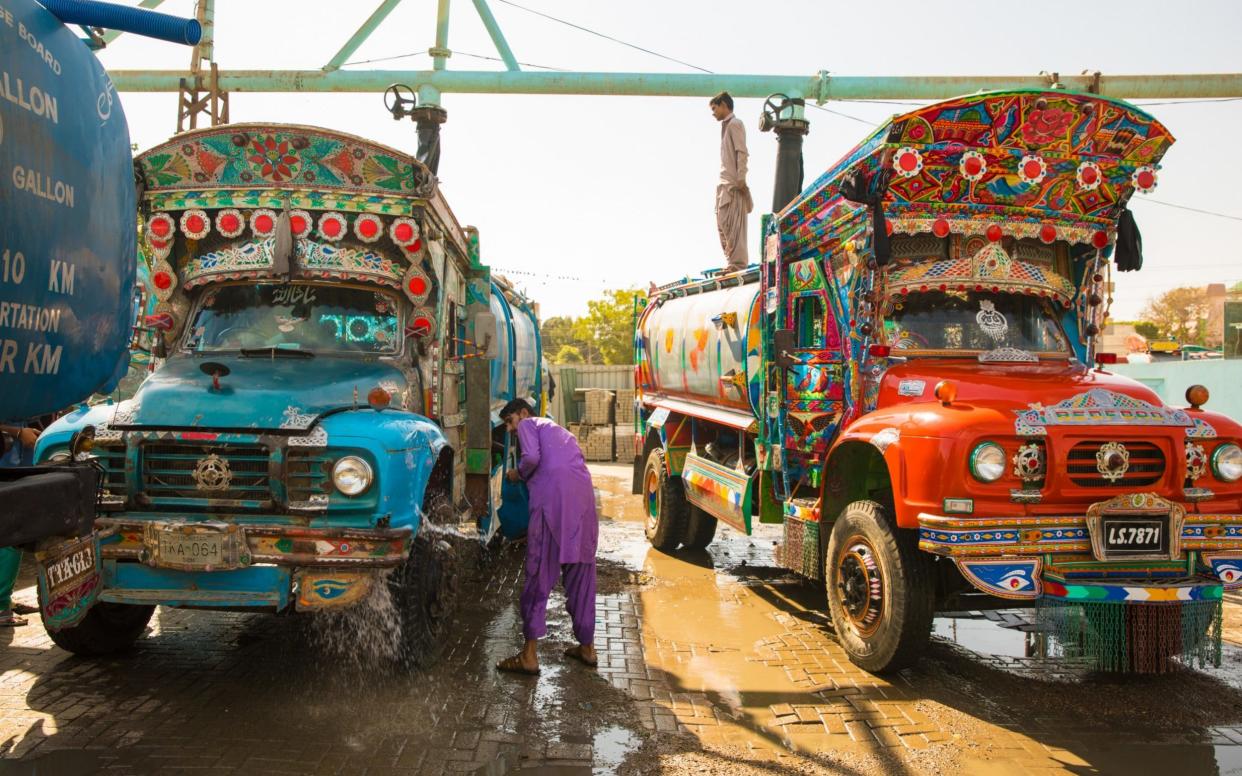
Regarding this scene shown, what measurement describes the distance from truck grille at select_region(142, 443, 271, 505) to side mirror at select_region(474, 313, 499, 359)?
7.83ft

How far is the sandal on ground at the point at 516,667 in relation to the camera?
222 inches

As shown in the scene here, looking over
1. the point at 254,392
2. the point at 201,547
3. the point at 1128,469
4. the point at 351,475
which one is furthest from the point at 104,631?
the point at 1128,469

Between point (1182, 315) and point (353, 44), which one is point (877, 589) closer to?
point (353, 44)

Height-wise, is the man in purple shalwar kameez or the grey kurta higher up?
the grey kurta

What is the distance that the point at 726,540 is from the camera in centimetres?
1108

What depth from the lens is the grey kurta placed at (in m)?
10.5

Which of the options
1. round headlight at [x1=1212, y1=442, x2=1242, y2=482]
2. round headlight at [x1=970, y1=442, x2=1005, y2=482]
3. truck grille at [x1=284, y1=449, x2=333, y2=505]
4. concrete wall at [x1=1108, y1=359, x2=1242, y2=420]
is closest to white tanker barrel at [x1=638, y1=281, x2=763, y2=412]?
round headlight at [x1=970, y1=442, x2=1005, y2=482]

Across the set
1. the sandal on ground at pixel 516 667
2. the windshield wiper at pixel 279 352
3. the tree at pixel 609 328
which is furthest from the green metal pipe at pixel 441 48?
the tree at pixel 609 328

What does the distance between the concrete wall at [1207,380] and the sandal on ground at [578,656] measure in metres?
12.9

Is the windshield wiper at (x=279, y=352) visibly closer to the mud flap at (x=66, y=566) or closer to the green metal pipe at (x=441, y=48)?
the mud flap at (x=66, y=566)

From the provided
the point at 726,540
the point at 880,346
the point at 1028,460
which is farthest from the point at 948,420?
the point at 726,540

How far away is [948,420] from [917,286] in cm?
149

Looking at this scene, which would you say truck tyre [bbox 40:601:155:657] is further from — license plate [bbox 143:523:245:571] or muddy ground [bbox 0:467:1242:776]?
license plate [bbox 143:523:245:571]

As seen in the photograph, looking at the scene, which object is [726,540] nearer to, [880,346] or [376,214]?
[880,346]
